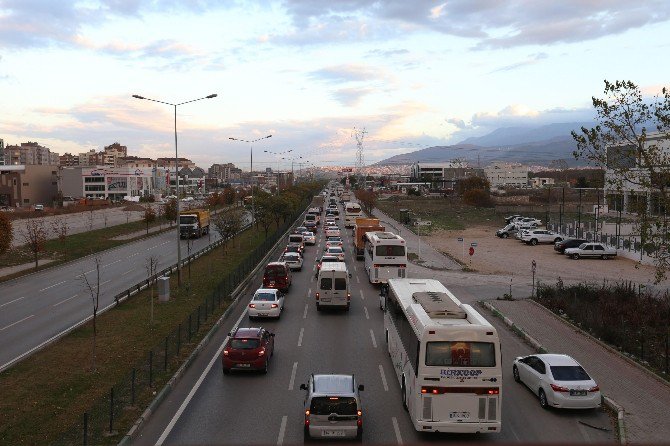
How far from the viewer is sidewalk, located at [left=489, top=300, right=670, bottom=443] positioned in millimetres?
14615

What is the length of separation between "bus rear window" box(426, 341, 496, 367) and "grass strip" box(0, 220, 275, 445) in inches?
280

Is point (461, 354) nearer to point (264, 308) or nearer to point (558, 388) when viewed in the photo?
point (558, 388)

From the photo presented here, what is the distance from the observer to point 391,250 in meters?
35.2

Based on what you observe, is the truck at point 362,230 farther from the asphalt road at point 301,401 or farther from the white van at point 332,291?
the asphalt road at point 301,401

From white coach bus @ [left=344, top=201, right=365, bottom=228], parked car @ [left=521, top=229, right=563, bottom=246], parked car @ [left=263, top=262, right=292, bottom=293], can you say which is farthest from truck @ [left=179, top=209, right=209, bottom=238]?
parked car @ [left=521, top=229, right=563, bottom=246]

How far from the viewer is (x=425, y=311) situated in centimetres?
1502

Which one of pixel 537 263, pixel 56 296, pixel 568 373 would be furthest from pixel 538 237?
pixel 568 373

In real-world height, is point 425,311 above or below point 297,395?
above

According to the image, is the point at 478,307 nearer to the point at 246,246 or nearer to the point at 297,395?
the point at 297,395

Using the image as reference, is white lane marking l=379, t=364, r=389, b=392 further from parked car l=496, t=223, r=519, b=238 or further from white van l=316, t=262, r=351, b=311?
parked car l=496, t=223, r=519, b=238

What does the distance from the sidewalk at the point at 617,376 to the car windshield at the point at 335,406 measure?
20.5 ft

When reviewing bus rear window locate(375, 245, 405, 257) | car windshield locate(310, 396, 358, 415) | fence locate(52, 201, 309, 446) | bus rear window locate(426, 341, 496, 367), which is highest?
bus rear window locate(426, 341, 496, 367)

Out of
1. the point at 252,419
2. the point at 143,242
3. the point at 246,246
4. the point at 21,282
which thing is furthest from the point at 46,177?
the point at 252,419

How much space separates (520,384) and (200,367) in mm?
9975
